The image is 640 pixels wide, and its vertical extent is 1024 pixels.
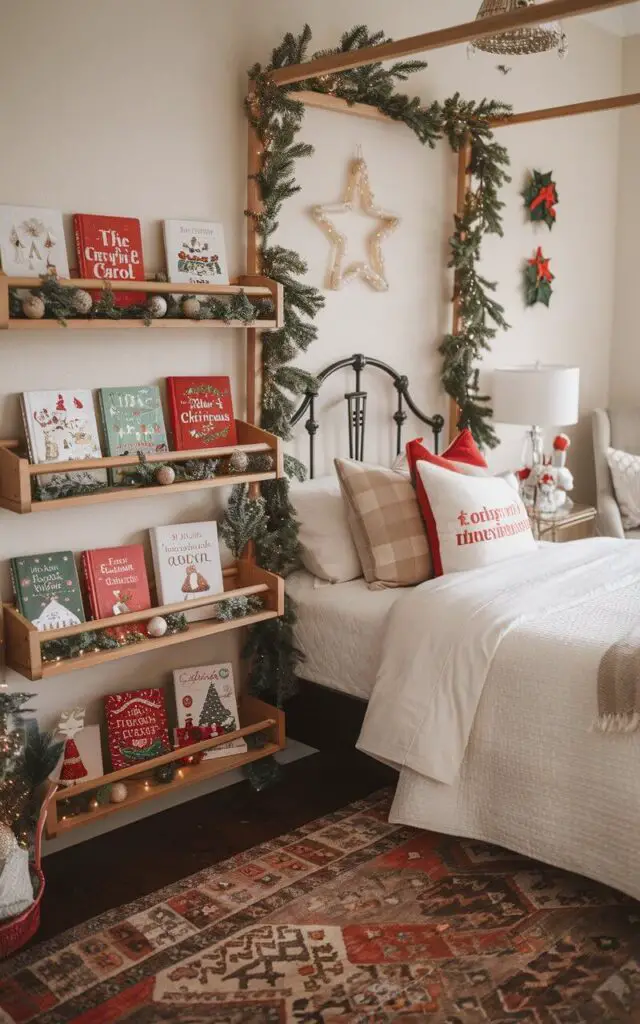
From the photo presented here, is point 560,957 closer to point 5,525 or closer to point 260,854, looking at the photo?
point 260,854

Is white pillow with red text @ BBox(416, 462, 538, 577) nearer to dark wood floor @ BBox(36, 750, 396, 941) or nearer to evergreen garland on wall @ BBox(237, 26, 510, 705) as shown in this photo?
evergreen garland on wall @ BBox(237, 26, 510, 705)

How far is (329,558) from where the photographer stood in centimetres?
329

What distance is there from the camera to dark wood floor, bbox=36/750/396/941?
2.62 meters

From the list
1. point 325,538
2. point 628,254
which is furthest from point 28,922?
point 628,254

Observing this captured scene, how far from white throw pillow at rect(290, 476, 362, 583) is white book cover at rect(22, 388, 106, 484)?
773 millimetres

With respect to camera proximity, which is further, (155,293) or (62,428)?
(155,293)

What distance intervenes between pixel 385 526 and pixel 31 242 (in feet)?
4.54

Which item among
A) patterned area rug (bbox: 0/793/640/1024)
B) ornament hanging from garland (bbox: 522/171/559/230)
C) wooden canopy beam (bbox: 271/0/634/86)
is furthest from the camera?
ornament hanging from garland (bbox: 522/171/559/230)

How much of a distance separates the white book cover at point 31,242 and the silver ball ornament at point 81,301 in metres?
0.11

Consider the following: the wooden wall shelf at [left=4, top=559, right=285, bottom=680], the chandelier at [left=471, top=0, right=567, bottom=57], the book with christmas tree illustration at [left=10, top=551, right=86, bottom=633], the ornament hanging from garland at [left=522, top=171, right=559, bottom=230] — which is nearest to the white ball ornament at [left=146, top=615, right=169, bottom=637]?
the wooden wall shelf at [left=4, top=559, right=285, bottom=680]

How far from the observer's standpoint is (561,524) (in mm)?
4230

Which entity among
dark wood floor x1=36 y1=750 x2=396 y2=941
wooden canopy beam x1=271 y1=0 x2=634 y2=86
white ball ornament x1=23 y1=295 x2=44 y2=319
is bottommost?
dark wood floor x1=36 y1=750 x2=396 y2=941

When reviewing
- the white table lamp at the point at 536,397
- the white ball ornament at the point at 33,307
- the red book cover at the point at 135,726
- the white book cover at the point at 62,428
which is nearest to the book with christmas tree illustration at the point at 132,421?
the white book cover at the point at 62,428

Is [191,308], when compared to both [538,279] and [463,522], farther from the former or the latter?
[538,279]
